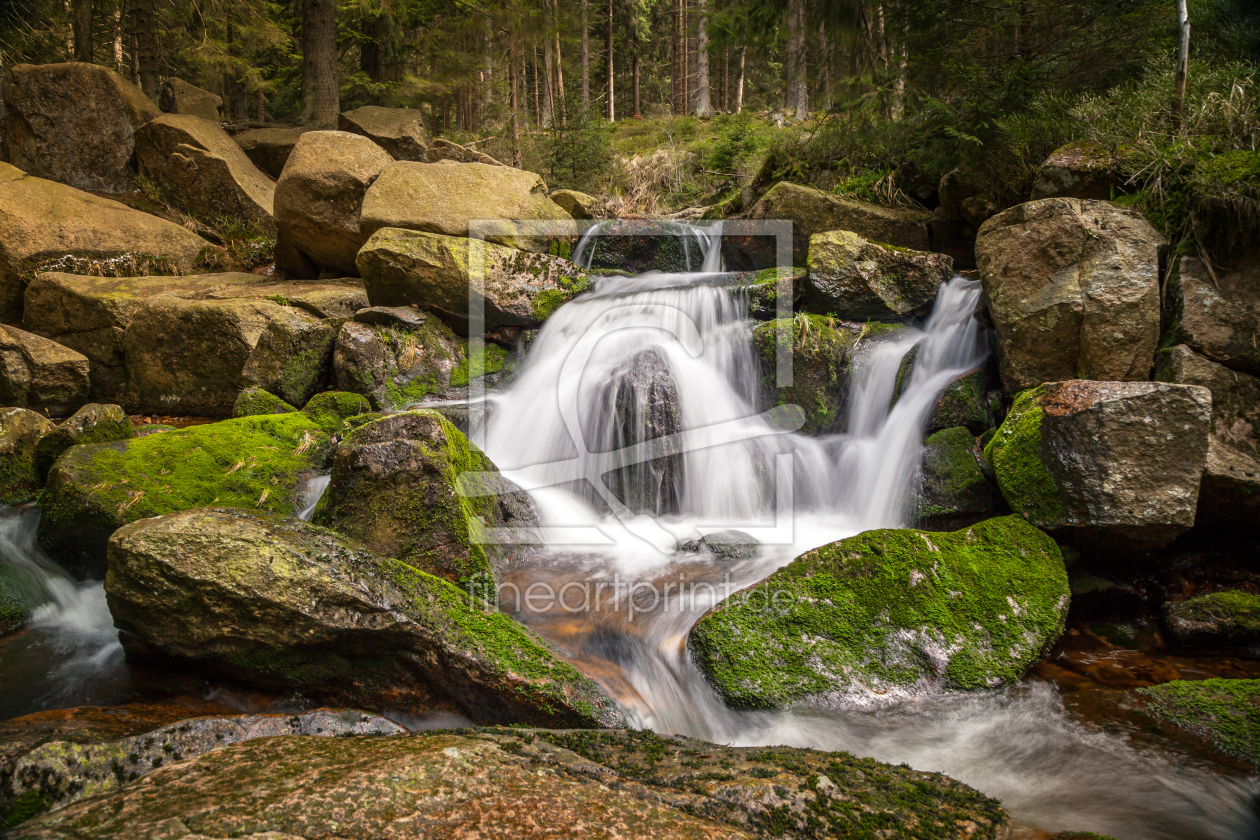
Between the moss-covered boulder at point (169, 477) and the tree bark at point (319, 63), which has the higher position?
the tree bark at point (319, 63)

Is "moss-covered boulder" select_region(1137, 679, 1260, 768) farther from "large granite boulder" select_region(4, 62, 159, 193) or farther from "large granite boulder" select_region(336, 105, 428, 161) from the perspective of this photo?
"large granite boulder" select_region(4, 62, 159, 193)

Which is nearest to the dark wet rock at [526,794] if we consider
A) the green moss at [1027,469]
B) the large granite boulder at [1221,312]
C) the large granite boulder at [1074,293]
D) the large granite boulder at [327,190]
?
the green moss at [1027,469]

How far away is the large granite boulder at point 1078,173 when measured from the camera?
20.8ft

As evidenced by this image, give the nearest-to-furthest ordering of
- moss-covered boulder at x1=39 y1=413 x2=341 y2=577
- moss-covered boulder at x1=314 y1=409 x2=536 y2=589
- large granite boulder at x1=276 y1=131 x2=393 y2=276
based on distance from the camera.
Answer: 1. moss-covered boulder at x1=314 y1=409 x2=536 y2=589
2. moss-covered boulder at x1=39 y1=413 x2=341 y2=577
3. large granite boulder at x1=276 y1=131 x2=393 y2=276

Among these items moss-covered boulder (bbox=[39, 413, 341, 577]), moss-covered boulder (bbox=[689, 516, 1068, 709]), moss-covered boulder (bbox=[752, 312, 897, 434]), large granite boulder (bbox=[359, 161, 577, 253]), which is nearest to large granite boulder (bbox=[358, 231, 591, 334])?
large granite boulder (bbox=[359, 161, 577, 253])

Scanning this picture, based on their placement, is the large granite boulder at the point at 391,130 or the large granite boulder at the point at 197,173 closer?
the large granite boulder at the point at 197,173

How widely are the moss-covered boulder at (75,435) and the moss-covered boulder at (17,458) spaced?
95 millimetres

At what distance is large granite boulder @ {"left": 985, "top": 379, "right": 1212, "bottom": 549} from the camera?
14.0 ft

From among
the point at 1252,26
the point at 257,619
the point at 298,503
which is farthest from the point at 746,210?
the point at 257,619

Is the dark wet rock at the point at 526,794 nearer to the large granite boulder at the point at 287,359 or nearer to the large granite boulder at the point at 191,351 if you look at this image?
the large granite boulder at the point at 287,359

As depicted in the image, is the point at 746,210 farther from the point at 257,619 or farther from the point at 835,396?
the point at 257,619

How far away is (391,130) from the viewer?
14.6 metres

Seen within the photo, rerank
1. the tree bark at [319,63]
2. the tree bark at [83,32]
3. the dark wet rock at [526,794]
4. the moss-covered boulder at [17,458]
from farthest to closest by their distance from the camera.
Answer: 1. the tree bark at [83,32]
2. the tree bark at [319,63]
3. the moss-covered boulder at [17,458]
4. the dark wet rock at [526,794]

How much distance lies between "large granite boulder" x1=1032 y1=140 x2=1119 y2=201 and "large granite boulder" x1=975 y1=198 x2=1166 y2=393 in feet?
3.43
